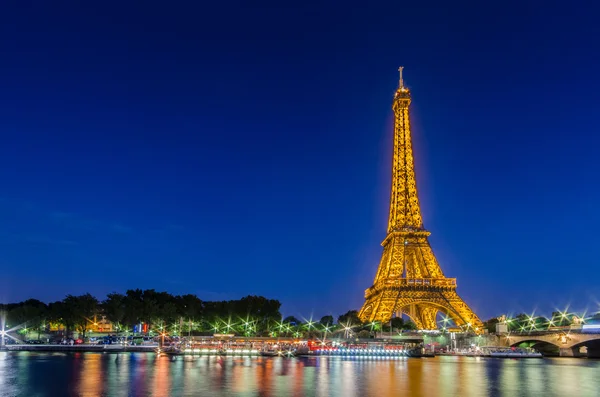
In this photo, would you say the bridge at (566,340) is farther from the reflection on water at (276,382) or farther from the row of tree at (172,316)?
the reflection on water at (276,382)

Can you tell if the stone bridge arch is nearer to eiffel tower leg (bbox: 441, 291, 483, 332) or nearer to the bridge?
the bridge

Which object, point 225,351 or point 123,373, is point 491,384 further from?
point 225,351

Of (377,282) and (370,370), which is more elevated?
(377,282)

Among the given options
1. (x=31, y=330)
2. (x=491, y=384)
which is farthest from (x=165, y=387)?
(x=31, y=330)

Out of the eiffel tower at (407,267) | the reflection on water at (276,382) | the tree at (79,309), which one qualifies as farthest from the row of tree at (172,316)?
the reflection on water at (276,382)

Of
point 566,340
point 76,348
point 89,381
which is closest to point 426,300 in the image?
point 566,340

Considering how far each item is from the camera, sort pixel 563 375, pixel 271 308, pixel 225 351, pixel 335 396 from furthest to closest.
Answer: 1. pixel 271 308
2. pixel 225 351
3. pixel 563 375
4. pixel 335 396

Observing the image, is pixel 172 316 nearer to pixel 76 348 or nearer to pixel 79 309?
pixel 79 309

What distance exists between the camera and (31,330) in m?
108

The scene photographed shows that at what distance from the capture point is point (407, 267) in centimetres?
10556

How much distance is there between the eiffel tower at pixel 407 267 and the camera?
300 ft

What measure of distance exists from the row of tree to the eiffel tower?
16.6ft

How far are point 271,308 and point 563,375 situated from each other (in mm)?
67849

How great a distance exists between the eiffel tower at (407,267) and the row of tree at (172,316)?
5.07 meters
